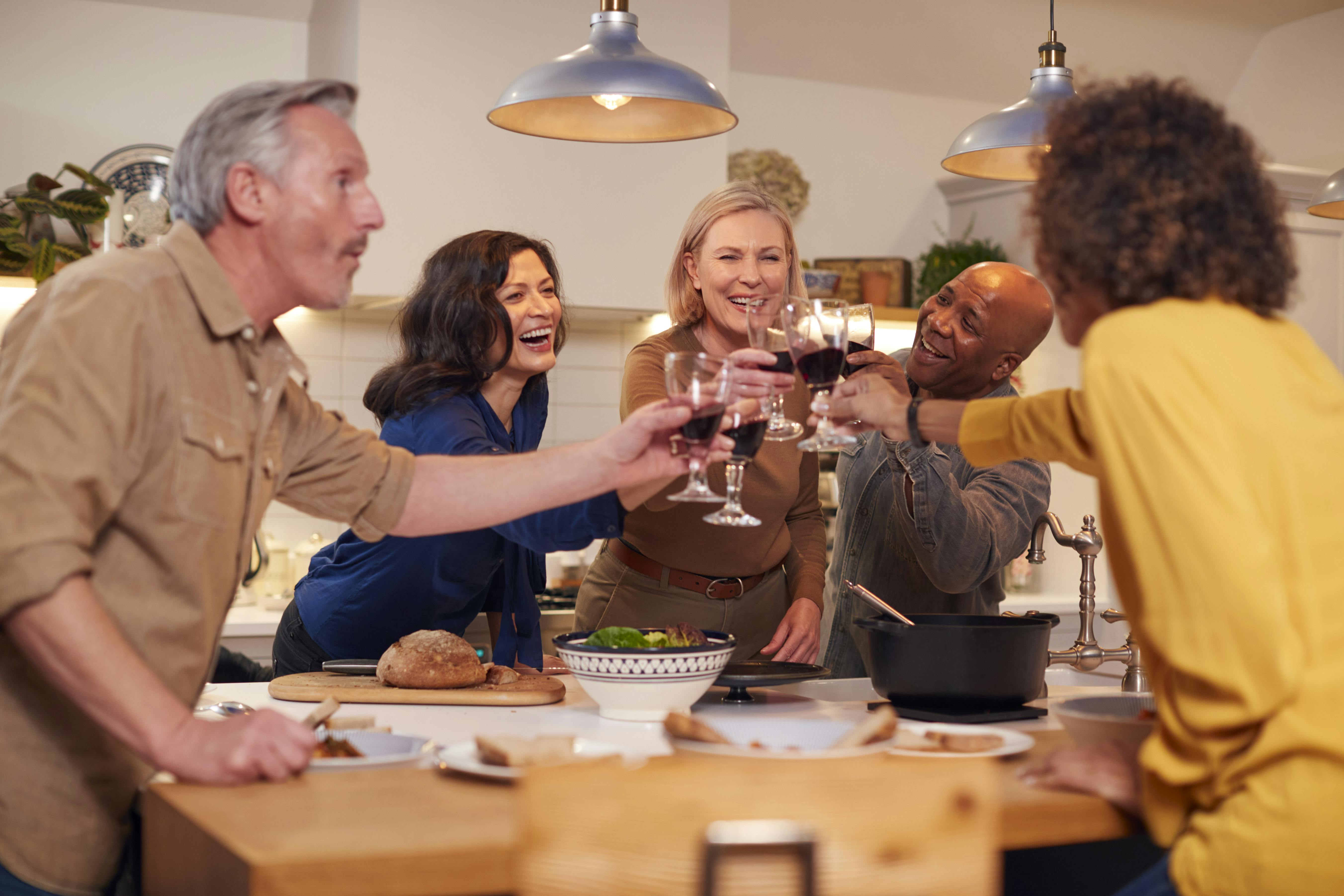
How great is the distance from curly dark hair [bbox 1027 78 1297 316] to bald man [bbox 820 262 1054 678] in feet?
3.32

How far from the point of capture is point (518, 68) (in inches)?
131

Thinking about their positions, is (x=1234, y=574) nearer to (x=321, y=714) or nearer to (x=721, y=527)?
(x=321, y=714)

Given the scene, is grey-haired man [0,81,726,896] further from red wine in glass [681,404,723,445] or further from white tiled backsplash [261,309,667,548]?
white tiled backsplash [261,309,667,548]

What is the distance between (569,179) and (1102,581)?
2525mm

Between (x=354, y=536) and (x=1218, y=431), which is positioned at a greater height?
(x=1218, y=431)

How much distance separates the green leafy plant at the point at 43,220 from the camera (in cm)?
317

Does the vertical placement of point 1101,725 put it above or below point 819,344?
below

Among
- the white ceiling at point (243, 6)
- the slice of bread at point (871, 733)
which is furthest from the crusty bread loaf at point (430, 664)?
the white ceiling at point (243, 6)

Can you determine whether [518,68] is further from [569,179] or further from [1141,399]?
[1141,399]

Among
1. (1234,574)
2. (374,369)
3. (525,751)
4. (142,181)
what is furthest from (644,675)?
(142,181)

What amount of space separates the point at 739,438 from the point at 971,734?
0.49 meters

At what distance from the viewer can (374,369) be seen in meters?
3.79

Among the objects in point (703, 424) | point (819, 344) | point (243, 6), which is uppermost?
point (243, 6)

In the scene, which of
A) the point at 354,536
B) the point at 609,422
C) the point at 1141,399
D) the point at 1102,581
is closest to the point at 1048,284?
the point at 1141,399
